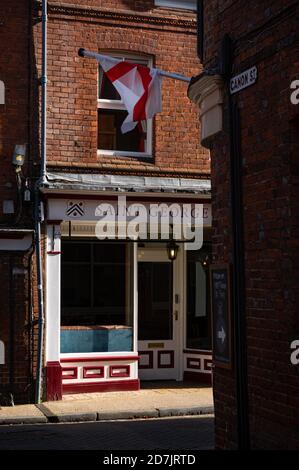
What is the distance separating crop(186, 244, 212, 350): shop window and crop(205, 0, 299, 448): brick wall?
747 cm

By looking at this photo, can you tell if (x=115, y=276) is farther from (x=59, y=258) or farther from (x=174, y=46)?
(x=174, y=46)

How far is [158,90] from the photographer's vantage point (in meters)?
12.5

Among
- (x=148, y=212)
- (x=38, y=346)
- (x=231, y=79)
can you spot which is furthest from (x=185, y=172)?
(x=231, y=79)

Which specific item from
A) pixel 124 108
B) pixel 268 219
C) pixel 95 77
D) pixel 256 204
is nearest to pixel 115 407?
pixel 124 108

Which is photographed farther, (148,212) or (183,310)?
(183,310)

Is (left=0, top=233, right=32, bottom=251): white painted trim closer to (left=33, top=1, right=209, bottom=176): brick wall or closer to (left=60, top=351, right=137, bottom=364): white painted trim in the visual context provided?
(left=33, top=1, right=209, bottom=176): brick wall

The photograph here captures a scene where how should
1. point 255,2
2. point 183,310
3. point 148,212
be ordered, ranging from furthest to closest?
point 183,310 < point 148,212 < point 255,2

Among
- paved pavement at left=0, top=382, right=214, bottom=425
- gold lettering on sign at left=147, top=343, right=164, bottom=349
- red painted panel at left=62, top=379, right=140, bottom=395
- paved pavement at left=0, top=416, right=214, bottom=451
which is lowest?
paved pavement at left=0, top=416, right=214, bottom=451

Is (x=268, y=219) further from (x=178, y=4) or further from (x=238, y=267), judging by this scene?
(x=178, y=4)

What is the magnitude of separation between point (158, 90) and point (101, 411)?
515 cm

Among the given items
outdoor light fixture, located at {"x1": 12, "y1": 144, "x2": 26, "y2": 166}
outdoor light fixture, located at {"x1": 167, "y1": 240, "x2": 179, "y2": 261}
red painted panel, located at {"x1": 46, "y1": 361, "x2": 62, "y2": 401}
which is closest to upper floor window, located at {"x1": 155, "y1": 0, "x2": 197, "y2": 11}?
outdoor light fixture, located at {"x1": 12, "y1": 144, "x2": 26, "y2": 166}

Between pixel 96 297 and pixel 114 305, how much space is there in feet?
1.25

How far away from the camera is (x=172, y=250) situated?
15.2 m

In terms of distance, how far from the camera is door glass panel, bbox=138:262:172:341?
15.3 m
